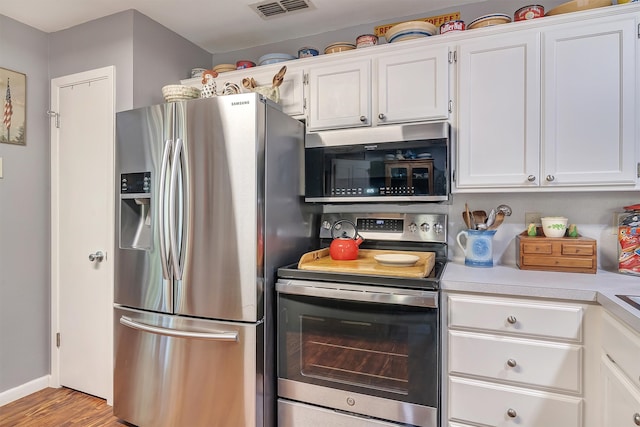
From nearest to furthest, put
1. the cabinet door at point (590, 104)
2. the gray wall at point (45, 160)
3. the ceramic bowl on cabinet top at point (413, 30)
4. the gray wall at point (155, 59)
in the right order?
the cabinet door at point (590, 104) < the ceramic bowl on cabinet top at point (413, 30) < the gray wall at point (45, 160) < the gray wall at point (155, 59)

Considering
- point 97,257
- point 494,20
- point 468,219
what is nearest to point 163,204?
point 97,257

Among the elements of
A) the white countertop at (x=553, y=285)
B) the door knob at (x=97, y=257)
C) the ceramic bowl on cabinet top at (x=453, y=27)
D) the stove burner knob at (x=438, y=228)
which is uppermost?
the ceramic bowl on cabinet top at (x=453, y=27)

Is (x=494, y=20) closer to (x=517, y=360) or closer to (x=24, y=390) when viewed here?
(x=517, y=360)

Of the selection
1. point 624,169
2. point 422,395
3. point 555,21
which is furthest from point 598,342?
point 555,21

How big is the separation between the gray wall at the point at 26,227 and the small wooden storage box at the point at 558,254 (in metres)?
2.99

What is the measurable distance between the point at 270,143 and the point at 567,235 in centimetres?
164

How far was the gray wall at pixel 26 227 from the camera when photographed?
88.2 inches

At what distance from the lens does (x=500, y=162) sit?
1.83 meters

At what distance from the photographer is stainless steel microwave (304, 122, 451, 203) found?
6.09 feet

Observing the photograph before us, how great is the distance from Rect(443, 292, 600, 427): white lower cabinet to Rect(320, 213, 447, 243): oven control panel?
56 centimetres

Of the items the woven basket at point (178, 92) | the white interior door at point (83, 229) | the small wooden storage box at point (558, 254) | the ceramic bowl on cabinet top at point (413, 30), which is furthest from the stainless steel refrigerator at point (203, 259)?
the small wooden storage box at point (558, 254)

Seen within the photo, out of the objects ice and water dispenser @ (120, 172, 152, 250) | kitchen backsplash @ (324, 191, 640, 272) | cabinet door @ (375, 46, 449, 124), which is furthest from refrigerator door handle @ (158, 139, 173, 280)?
kitchen backsplash @ (324, 191, 640, 272)

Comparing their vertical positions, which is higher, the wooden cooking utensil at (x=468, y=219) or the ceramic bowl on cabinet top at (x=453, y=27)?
the ceramic bowl on cabinet top at (x=453, y=27)

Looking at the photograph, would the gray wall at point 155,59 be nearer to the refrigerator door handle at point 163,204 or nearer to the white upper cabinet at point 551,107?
the refrigerator door handle at point 163,204
